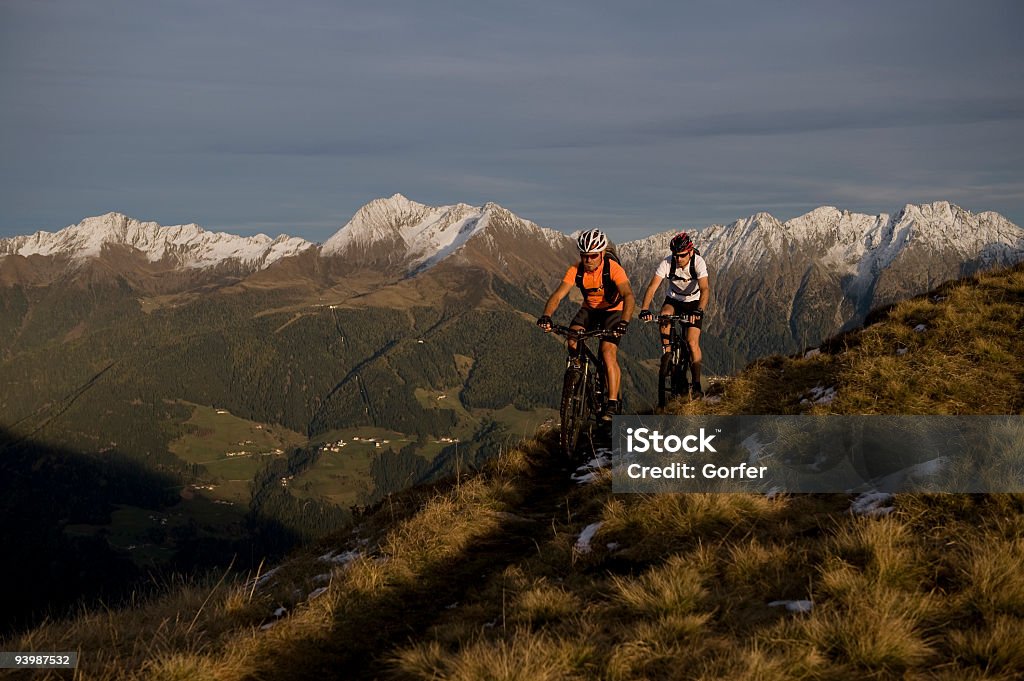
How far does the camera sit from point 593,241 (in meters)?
13.6

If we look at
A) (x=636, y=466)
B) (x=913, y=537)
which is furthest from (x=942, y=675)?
(x=636, y=466)

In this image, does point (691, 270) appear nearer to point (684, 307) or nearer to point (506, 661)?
point (684, 307)

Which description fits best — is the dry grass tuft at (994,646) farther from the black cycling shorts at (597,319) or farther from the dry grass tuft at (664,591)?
the black cycling shorts at (597,319)

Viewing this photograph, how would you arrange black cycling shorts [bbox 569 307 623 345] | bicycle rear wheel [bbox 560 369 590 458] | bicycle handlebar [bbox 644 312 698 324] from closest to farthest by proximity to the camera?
1. bicycle rear wheel [bbox 560 369 590 458]
2. black cycling shorts [bbox 569 307 623 345]
3. bicycle handlebar [bbox 644 312 698 324]

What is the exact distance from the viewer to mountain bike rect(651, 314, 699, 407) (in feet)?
54.6

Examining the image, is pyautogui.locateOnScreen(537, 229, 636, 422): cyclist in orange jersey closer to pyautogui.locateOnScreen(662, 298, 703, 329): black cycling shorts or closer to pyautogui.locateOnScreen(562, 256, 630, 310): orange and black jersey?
pyautogui.locateOnScreen(562, 256, 630, 310): orange and black jersey

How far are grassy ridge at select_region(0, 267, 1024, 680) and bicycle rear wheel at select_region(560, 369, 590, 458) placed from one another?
238 centimetres

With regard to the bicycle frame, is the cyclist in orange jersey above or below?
above

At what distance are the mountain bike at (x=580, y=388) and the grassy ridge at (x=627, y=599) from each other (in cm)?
245

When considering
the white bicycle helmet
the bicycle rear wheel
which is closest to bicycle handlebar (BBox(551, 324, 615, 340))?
the bicycle rear wheel

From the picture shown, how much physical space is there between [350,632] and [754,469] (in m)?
6.48

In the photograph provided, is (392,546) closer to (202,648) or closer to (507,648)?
(202,648)

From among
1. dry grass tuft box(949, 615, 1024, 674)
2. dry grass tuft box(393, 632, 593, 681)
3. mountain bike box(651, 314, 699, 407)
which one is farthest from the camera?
mountain bike box(651, 314, 699, 407)

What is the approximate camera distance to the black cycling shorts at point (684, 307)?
16703 millimetres
